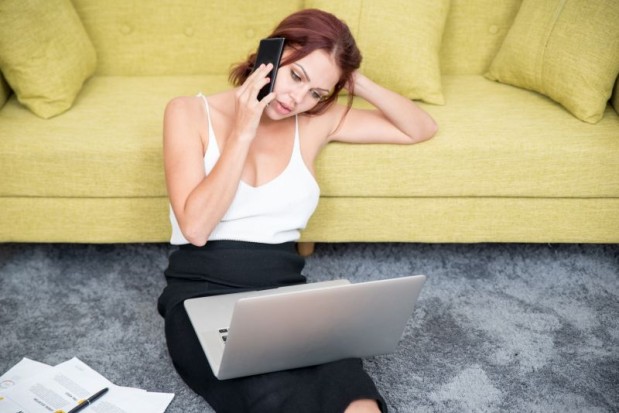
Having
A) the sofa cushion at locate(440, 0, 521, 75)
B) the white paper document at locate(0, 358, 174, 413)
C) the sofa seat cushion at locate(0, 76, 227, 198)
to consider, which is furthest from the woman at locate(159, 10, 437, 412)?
the sofa cushion at locate(440, 0, 521, 75)

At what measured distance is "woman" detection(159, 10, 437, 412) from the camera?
154 centimetres

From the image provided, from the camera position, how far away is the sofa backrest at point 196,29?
8.60ft

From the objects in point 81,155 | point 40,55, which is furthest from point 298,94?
point 40,55

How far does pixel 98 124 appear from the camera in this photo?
2.23 meters

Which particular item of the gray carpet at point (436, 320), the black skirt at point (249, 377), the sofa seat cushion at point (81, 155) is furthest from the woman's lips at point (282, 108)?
the gray carpet at point (436, 320)

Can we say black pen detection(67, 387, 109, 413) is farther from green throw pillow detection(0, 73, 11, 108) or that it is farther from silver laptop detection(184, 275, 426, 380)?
green throw pillow detection(0, 73, 11, 108)

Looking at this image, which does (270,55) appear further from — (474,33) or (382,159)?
(474,33)

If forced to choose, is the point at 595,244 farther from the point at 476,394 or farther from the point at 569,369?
the point at 476,394

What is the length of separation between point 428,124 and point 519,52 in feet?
2.08

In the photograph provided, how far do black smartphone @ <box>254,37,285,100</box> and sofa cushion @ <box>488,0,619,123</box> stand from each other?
1.20m

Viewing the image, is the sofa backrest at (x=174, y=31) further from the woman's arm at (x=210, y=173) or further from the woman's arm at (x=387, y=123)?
the woman's arm at (x=210, y=173)

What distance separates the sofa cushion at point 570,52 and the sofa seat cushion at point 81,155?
1.36 m

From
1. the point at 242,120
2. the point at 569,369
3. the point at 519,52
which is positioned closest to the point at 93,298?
the point at 242,120

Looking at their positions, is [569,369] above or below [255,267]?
below
